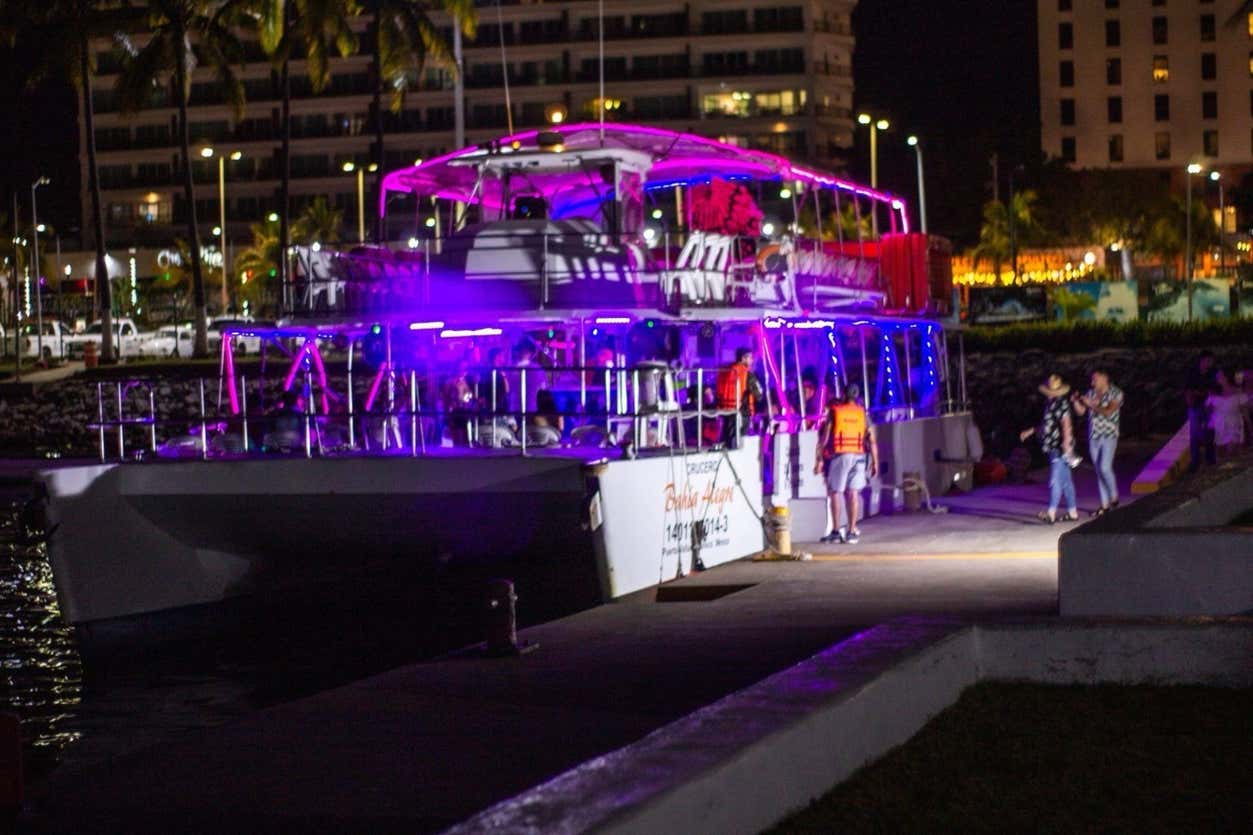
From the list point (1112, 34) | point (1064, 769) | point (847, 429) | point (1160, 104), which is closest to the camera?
point (1064, 769)

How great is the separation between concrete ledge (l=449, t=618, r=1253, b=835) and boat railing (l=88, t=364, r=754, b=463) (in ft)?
24.3

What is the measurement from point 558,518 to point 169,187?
10568 centimetres

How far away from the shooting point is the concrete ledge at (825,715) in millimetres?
6730

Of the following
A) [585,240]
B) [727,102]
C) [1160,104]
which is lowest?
[585,240]

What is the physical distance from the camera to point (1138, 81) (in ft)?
536

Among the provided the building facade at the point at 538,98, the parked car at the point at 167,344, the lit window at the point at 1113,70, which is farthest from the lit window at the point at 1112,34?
the parked car at the point at 167,344

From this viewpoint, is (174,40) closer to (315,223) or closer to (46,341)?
(46,341)

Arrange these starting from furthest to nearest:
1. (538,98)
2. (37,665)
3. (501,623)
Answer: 1. (538,98)
2. (37,665)
3. (501,623)

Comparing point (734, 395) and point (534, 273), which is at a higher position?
point (534, 273)

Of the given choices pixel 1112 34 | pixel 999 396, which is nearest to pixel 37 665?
pixel 999 396

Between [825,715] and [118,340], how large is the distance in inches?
2530

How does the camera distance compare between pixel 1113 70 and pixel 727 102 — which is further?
pixel 1113 70

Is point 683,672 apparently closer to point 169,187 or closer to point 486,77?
point 486,77

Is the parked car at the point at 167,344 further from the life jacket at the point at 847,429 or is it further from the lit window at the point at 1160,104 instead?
the lit window at the point at 1160,104
